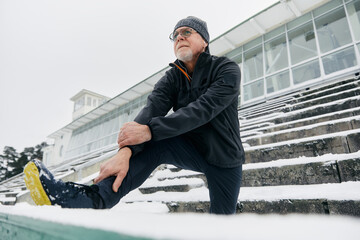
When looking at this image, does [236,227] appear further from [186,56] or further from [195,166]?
[186,56]

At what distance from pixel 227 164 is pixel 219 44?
8966 mm

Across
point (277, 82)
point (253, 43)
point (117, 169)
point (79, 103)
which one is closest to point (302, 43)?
point (277, 82)

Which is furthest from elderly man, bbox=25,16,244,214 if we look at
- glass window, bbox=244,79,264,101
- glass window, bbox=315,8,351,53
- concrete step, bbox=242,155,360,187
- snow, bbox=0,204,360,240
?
glass window, bbox=315,8,351,53

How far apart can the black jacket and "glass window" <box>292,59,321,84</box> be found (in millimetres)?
6342

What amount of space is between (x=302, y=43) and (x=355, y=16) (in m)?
1.52

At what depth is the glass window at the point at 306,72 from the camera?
21.9 ft

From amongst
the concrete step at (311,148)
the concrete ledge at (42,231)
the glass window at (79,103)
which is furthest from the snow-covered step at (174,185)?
the glass window at (79,103)

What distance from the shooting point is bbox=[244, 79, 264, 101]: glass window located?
786 centimetres

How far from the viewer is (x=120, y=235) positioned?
0.34 metres

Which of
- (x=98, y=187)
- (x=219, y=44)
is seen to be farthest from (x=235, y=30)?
(x=98, y=187)

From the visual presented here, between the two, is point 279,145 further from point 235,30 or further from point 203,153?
point 235,30

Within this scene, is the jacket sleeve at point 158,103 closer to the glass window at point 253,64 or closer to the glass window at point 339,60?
the glass window at point 339,60

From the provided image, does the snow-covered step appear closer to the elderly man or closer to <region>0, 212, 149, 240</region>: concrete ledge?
→ the elderly man

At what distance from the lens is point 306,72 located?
689cm
